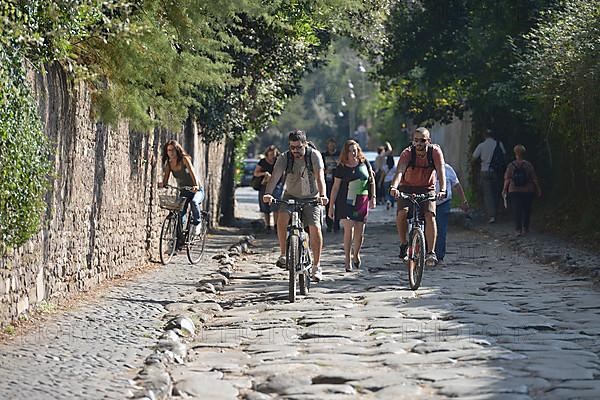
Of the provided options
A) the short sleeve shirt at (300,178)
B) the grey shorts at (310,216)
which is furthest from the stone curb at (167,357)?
the short sleeve shirt at (300,178)

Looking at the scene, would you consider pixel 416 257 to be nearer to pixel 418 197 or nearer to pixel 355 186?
pixel 418 197

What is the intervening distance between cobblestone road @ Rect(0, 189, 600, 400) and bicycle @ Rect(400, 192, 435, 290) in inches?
9.9

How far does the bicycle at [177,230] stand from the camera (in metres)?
17.4

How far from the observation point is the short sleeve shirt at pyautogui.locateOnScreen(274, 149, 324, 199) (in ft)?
45.3

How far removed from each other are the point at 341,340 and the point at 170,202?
795 cm

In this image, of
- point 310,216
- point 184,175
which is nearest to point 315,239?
point 310,216

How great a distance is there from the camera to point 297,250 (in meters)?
12.8

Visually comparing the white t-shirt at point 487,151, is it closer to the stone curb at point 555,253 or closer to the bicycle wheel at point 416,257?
the stone curb at point 555,253

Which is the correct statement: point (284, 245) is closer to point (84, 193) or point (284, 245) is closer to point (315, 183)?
point (315, 183)

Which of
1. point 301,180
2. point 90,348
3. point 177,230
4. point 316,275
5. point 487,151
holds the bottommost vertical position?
point 90,348

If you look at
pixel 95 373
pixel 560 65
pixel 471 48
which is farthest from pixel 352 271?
pixel 471 48

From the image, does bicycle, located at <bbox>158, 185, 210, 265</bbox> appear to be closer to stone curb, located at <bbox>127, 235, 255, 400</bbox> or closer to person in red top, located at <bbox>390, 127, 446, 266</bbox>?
stone curb, located at <bbox>127, 235, 255, 400</bbox>

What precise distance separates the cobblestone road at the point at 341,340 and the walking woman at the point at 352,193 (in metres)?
0.72

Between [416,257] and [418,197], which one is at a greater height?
[418,197]
